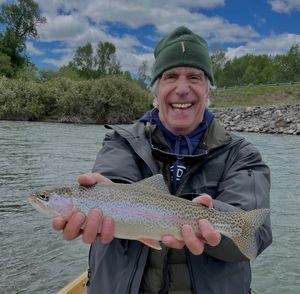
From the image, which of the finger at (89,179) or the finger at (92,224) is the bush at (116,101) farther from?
the finger at (92,224)

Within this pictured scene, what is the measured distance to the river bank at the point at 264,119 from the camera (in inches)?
1479

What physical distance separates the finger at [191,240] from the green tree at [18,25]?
78288 millimetres

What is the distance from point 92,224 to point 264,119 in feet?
135

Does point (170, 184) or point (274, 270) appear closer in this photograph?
point (170, 184)

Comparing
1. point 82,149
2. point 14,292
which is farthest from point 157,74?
point 82,149

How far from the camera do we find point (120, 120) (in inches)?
1973

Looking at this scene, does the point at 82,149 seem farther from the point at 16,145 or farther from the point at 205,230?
the point at 205,230

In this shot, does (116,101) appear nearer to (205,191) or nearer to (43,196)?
(205,191)

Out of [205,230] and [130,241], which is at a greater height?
[205,230]

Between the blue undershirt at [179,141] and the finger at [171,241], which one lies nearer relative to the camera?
the finger at [171,241]

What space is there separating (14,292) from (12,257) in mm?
1231

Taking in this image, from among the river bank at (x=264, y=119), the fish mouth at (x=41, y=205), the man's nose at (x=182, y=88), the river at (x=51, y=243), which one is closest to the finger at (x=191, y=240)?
the fish mouth at (x=41, y=205)

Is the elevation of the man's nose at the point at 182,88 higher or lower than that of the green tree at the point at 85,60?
lower

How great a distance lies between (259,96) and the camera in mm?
57250
